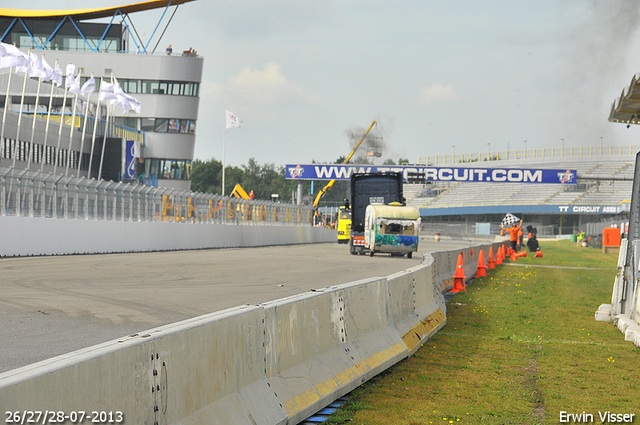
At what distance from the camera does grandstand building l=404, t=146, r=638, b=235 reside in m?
98.0

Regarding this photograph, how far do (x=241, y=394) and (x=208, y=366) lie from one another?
1.67 feet

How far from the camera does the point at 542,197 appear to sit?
341 ft

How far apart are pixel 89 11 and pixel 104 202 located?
54668 mm

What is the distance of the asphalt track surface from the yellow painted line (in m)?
2.77

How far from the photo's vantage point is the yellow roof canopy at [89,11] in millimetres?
77438

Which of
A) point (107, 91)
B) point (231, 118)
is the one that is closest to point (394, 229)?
point (107, 91)

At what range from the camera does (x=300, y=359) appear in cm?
683

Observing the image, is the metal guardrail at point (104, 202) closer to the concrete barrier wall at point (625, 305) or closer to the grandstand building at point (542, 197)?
the concrete barrier wall at point (625, 305)

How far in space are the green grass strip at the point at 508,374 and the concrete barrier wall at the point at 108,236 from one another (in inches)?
563

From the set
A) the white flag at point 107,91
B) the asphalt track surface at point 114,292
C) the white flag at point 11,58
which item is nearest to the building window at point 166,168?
the white flag at point 107,91

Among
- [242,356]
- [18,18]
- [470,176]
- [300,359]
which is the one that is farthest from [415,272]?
[18,18]

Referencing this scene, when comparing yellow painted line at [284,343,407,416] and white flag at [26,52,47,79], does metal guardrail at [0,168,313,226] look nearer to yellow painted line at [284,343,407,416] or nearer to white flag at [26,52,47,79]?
white flag at [26,52,47,79]
